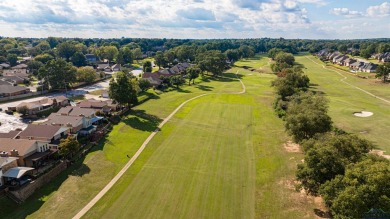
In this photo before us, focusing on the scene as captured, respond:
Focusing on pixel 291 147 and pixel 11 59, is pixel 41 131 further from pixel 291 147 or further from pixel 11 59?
pixel 11 59

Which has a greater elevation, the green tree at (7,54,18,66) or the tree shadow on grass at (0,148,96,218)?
the green tree at (7,54,18,66)

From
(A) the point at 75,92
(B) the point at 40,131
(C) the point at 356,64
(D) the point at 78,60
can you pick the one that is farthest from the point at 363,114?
(D) the point at 78,60

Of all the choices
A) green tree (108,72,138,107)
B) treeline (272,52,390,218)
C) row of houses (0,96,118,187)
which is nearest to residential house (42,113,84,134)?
row of houses (0,96,118,187)

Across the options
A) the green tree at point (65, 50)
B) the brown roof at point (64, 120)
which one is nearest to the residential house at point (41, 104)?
the brown roof at point (64, 120)

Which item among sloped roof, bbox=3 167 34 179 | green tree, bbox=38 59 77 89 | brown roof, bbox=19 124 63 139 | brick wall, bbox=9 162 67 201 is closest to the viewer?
brick wall, bbox=9 162 67 201

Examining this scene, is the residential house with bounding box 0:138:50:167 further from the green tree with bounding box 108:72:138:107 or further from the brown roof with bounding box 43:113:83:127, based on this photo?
the green tree with bounding box 108:72:138:107

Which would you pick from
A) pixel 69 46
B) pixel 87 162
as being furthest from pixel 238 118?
pixel 69 46
